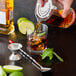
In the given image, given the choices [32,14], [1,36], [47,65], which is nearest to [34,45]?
[47,65]

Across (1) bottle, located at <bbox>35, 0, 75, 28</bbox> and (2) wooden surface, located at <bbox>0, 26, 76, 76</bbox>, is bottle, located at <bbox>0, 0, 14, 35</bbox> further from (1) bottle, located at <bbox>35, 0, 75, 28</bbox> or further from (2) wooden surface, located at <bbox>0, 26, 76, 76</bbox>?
(1) bottle, located at <bbox>35, 0, 75, 28</bbox>

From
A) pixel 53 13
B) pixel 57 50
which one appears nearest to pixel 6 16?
pixel 53 13

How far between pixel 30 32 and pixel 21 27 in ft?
0.69

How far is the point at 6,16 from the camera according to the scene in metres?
1.17

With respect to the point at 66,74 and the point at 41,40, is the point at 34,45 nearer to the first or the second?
the point at 41,40

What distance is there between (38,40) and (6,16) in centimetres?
32

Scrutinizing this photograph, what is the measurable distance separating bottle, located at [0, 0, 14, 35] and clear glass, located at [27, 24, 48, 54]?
268mm

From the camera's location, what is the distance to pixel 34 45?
963mm

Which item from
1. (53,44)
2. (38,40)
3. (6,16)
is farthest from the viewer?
(6,16)

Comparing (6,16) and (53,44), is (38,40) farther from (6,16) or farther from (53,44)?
(6,16)

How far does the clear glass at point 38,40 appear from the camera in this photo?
37.4 inches

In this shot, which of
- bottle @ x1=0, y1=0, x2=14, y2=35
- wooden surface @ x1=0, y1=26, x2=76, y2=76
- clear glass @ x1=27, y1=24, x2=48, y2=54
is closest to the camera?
wooden surface @ x1=0, y1=26, x2=76, y2=76

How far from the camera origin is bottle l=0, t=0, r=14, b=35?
1119 mm

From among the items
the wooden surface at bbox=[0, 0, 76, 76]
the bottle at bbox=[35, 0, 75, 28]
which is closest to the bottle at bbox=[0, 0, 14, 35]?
the wooden surface at bbox=[0, 0, 76, 76]
